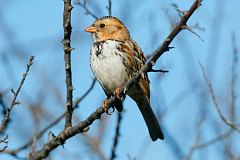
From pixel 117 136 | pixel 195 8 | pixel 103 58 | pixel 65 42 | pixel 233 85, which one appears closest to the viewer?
pixel 195 8

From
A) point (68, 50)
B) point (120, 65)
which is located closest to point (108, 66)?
point (120, 65)

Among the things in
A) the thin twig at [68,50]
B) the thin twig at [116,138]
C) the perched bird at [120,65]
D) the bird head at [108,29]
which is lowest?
the thin twig at [116,138]

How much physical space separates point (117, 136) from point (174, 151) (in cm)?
82

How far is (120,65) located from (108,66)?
101 mm

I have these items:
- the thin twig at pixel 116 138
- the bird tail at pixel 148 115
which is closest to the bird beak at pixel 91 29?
the bird tail at pixel 148 115

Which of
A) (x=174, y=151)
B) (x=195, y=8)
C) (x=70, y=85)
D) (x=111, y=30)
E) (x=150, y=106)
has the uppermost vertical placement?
(x=111, y=30)

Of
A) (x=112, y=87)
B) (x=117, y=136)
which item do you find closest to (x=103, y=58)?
(x=112, y=87)

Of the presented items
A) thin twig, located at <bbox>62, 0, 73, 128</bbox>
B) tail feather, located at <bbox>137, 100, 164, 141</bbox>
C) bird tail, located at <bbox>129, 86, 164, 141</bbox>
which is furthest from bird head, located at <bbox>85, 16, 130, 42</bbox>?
thin twig, located at <bbox>62, 0, 73, 128</bbox>

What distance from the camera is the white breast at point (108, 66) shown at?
4441 mm

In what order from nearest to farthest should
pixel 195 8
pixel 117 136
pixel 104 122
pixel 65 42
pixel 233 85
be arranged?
pixel 195 8
pixel 65 42
pixel 117 136
pixel 233 85
pixel 104 122

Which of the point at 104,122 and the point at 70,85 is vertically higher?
the point at 104,122

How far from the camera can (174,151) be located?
4270 millimetres

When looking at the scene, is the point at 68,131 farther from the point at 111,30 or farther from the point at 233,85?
the point at 111,30

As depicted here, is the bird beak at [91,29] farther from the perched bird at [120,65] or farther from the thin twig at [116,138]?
the thin twig at [116,138]
